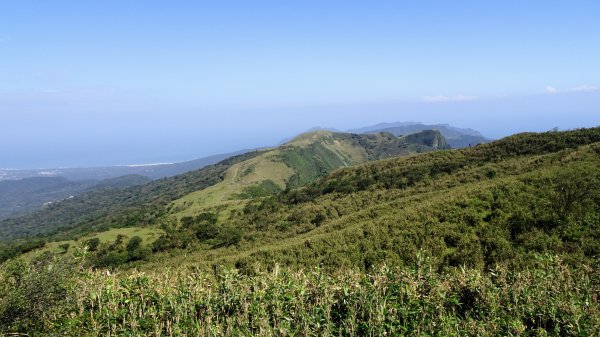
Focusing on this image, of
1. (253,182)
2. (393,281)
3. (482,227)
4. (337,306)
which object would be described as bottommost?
(253,182)

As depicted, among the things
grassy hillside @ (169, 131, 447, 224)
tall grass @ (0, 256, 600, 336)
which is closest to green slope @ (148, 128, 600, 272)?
tall grass @ (0, 256, 600, 336)

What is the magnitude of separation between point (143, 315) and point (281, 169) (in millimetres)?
149795

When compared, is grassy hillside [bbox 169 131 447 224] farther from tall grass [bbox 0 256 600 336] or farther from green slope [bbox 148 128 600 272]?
tall grass [bbox 0 256 600 336]

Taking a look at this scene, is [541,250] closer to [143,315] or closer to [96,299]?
[143,315]

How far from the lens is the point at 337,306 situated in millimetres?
12977

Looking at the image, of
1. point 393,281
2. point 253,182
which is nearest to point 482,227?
point 393,281

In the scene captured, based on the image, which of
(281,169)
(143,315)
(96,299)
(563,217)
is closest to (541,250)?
(563,217)

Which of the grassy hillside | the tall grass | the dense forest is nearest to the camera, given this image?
the tall grass

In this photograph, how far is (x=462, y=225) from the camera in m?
22.8

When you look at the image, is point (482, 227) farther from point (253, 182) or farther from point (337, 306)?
point (253, 182)

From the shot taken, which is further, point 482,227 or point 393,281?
point 482,227

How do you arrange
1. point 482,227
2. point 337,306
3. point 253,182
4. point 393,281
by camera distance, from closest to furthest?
point 337,306 < point 393,281 < point 482,227 < point 253,182

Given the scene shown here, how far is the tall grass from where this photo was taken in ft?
35.9

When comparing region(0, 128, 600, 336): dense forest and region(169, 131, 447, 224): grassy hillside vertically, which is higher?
region(0, 128, 600, 336): dense forest
